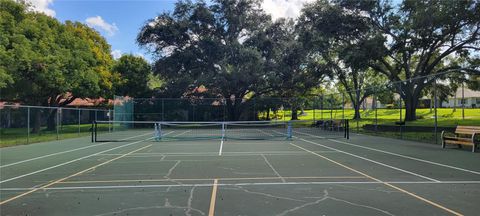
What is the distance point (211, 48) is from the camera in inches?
1865

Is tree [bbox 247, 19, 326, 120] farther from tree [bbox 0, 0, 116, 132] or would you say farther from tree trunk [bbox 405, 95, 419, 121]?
tree [bbox 0, 0, 116, 132]

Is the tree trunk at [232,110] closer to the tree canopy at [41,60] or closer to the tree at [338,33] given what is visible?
the tree at [338,33]

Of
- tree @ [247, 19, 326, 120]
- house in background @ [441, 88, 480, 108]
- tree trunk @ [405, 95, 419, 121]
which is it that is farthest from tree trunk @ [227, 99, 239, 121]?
house in background @ [441, 88, 480, 108]

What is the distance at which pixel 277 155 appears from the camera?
51.8 ft

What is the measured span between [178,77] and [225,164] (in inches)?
1421

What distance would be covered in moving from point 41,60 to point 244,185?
26052 millimetres

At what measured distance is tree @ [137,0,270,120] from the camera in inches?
1811

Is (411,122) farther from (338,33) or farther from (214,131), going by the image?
(214,131)

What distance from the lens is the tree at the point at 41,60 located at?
29.6 metres

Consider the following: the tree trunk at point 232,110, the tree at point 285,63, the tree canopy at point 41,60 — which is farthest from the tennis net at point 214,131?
the tree at point 285,63

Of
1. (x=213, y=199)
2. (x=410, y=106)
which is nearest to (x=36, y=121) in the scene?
(x=213, y=199)

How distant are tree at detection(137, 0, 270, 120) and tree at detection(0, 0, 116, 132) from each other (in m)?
9.15

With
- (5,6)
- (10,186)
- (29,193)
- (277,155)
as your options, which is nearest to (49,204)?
(29,193)

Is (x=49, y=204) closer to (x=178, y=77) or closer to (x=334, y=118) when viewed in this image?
(x=334, y=118)
